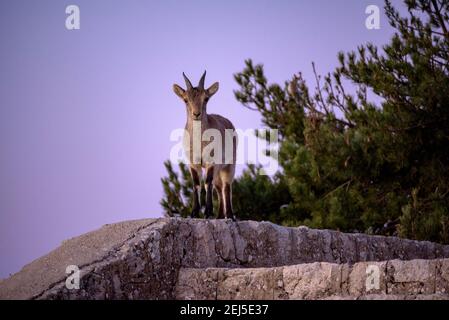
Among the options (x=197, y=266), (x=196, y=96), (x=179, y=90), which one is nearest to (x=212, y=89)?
(x=196, y=96)

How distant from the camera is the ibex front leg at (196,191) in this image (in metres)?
9.91

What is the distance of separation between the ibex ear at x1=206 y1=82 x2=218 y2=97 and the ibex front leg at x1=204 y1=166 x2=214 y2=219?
3.27 feet

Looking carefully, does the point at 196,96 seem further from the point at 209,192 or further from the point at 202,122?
the point at 209,192

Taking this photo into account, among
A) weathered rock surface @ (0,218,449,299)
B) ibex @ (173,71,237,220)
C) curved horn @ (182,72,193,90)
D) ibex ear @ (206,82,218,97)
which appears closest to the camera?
weathered rock surface @ (0,218,449,299)

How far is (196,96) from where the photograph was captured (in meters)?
10.3

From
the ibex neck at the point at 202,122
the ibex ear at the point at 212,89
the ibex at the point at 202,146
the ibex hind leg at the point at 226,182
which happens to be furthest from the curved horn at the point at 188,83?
the ibex hind leg at the point at 226,182

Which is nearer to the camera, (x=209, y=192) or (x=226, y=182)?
(x=209, y=192)

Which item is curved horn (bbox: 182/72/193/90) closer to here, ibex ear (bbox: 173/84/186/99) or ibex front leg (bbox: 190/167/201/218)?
ibex ear (bbox: 173/84/186/99)

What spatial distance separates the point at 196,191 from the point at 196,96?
1219 millimetres

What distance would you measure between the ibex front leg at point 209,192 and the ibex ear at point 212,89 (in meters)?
1.00

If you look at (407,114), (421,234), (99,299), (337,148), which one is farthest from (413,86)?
(99,299)

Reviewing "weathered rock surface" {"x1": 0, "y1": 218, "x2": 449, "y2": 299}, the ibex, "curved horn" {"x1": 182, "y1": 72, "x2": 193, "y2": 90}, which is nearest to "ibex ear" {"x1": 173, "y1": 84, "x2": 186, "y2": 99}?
the ibex

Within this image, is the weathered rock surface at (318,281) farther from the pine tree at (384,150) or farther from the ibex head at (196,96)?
the pine tree at (384,150)

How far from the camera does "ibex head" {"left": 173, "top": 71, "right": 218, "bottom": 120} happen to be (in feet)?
33.6
